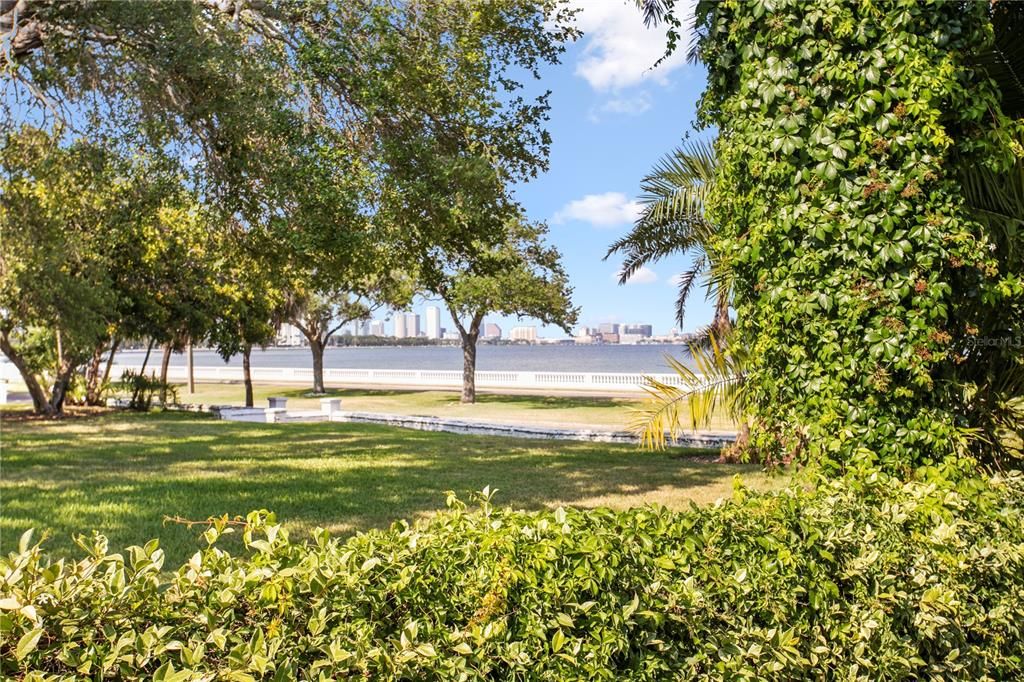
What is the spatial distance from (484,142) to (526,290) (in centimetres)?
2151

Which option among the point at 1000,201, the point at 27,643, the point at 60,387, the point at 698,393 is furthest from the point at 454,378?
the point at 27,643

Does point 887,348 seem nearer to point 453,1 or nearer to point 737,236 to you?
point 737,236

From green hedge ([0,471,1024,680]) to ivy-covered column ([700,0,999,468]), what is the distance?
3.31ft

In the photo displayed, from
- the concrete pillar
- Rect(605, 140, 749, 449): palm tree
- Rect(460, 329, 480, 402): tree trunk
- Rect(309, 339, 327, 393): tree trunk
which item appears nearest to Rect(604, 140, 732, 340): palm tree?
Rect(605, 140, 749, 449): palm tree

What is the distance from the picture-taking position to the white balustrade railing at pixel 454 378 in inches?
1587

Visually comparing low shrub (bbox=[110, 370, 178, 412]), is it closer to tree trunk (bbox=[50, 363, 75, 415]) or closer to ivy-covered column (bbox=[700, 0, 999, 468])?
tree trunk (bbox=[50, 363, 75, 415])

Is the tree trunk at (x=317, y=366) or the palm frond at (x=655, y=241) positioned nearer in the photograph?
the palm frond at (x=655, y=241)

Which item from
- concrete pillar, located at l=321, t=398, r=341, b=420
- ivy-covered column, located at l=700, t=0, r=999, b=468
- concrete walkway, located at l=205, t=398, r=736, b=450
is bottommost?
concrete walkway, located at l=205, t=398, r=736, b=450

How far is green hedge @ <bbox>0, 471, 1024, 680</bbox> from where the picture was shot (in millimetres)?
2377

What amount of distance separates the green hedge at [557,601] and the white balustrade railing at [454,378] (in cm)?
2945

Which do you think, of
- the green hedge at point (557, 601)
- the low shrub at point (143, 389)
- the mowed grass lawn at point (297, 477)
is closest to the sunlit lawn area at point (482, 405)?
the low shrub at point (143, 389)

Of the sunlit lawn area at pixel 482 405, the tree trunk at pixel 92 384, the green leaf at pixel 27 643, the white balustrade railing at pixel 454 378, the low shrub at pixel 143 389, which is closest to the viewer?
the green leaf at pixel 27 643

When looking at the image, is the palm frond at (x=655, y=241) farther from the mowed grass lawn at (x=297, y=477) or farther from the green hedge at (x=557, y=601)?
the green hedge at (x=557, y=601)

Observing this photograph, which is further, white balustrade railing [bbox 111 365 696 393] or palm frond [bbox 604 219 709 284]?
white balustrade railing [bbox 111 365 696 393]
